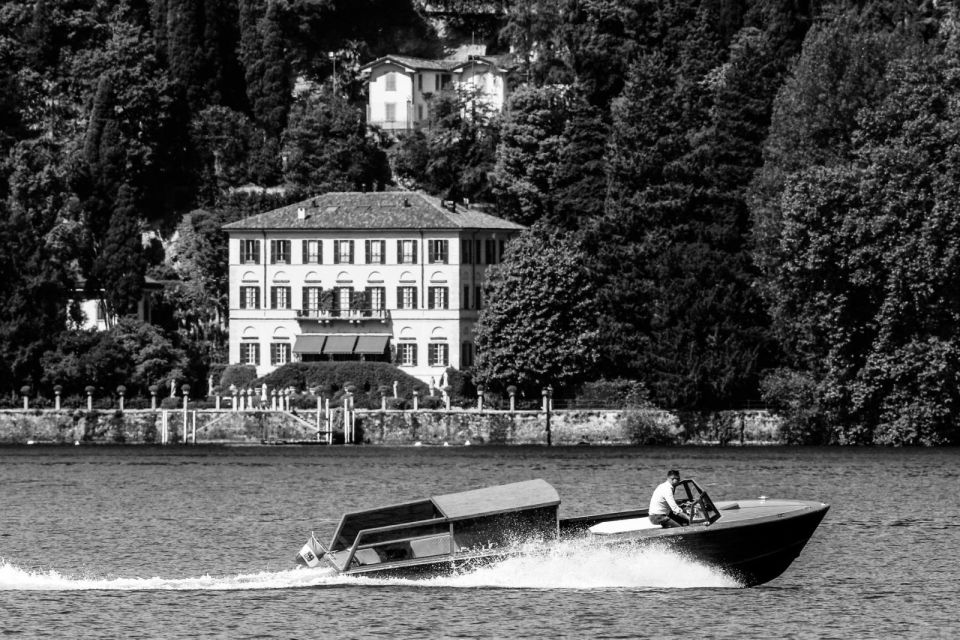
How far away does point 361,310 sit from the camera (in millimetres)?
110625

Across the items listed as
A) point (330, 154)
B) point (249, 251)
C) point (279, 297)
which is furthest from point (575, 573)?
point (330, 154)

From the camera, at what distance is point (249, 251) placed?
112875mm

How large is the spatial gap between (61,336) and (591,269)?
24899 mm

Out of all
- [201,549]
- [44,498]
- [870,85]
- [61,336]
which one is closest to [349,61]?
[61,336]

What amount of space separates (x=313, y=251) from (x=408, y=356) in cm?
753

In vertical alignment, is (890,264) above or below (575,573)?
above

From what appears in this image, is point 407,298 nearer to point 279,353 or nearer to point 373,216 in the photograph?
point 373,216

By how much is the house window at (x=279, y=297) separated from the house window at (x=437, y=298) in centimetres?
731

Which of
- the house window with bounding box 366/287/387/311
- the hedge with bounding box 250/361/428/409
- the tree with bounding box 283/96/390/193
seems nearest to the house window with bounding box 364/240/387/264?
the house window with bounding box 366/287/387/311

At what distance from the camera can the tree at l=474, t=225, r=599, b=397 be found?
9694 centimetres

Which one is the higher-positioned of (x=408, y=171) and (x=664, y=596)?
(x=408, y=171)

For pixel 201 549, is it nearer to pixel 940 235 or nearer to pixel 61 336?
pixel 940 235

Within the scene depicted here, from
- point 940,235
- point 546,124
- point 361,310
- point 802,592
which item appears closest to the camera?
point 802,592

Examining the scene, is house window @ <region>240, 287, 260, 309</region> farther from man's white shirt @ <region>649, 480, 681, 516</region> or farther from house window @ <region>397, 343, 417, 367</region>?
man's white shirt @ <region>649, 480, 681, 516</region>
